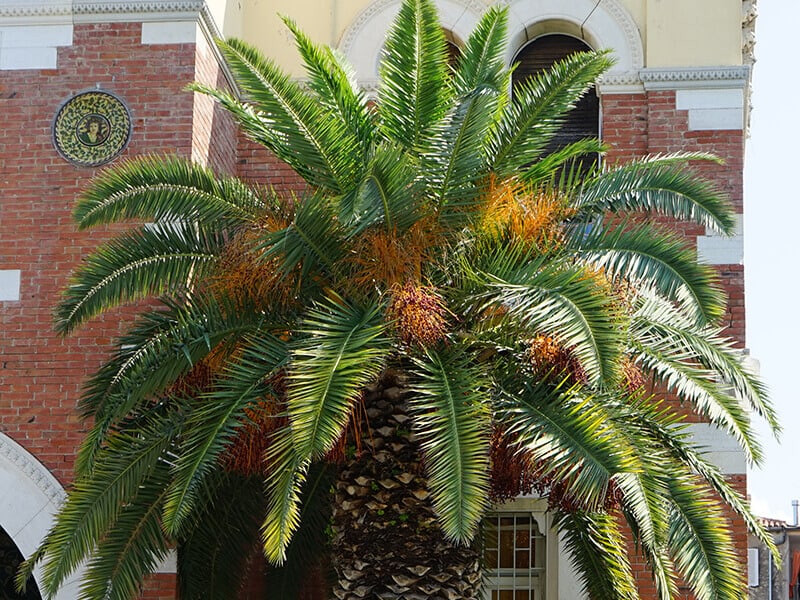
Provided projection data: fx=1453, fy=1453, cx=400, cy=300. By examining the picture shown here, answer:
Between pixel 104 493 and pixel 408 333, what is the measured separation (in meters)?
2.38

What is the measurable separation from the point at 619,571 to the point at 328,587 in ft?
8.44

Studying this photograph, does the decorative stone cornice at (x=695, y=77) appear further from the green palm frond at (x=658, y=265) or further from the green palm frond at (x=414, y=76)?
the green palm frond at (x=414, y=76)

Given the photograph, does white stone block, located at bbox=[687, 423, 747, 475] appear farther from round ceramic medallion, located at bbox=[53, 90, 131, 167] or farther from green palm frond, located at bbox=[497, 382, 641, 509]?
round ceramic medallion, located at bbox=[53, 90, 131, 167]

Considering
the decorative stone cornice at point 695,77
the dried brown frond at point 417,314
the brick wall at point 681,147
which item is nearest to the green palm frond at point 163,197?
the dried brown frond at point 417,314

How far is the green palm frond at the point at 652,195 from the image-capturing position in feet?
34.5

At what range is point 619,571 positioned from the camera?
36.1ft

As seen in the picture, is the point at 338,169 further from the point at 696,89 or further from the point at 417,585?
the point at 696,89

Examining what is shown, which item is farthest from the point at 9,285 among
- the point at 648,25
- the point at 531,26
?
the point at 648,25

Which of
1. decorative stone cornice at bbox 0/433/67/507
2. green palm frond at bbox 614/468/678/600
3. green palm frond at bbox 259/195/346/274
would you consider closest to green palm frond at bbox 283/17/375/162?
green palm frond at bbox 259/195/346/274

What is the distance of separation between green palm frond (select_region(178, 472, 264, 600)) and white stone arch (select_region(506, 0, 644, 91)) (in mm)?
5153

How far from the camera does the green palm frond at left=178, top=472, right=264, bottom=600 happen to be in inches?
446

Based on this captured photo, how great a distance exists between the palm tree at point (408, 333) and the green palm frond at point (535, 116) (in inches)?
0.8

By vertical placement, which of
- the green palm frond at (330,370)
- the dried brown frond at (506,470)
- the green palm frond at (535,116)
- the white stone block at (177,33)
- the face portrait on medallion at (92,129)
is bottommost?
the dried brown frond at (506,470)

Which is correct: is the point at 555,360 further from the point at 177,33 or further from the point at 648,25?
the point at 648,25
